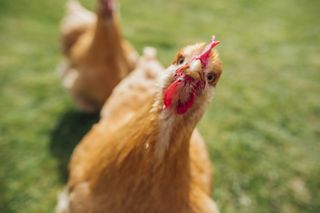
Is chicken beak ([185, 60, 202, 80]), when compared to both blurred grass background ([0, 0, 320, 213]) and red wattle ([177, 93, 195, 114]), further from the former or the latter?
blurred grass background ([0, 0, 320, 213])

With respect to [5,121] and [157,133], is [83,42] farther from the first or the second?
[157,133]

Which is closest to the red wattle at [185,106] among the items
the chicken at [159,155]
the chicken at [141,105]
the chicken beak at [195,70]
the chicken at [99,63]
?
the chicken at [159,155]

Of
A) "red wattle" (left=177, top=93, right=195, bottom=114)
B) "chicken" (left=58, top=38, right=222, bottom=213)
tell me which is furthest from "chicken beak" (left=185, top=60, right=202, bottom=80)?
"red wattle" (left=177, top=93, right=195, bottom=114)

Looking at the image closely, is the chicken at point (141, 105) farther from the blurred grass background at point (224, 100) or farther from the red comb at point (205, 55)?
the blurred grass background at point (224, 100)

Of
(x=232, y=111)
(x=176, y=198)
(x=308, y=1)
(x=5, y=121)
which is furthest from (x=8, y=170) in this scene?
(x=308, y=1)

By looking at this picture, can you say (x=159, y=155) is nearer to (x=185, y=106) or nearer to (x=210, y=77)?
(x=185, y=106)

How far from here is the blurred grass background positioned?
3.03m

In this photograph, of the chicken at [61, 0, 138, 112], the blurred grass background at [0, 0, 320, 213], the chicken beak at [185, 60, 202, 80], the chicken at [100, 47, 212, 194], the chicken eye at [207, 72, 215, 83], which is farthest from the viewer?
the blurred grass background at [0, 0, 320, 213]

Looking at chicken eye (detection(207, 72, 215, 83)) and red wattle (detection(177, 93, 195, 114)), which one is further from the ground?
chicken eye (detection(207, 72, 215, 83))

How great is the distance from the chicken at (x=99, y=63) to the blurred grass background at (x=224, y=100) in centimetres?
51

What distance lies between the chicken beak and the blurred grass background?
1.91 meters

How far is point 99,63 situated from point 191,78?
176 centimetres

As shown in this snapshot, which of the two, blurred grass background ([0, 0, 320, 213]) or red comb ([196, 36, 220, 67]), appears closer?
red comb ([196, 36, 220, 67])

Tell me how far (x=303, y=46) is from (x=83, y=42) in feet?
11.9
